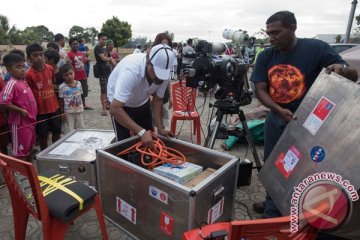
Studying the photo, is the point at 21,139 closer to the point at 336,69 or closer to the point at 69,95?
the point at 69,95

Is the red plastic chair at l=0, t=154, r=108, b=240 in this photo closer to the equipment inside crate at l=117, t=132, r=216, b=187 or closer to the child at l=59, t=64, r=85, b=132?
the equipment inside crate at l=117, t=132, r=216, b=187

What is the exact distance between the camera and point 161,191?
62.4 inches

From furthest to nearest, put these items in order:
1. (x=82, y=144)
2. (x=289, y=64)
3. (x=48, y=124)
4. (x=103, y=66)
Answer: (x=103, y=66) < (x=48, y=124) < (x=82, y=144) < (x=289, y=64)

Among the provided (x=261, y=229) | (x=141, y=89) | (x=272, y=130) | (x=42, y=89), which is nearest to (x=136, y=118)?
(x=141, y=89)

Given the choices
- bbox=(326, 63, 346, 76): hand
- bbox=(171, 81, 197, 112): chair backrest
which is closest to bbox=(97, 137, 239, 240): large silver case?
bbox=(326, 63, 346, 76): hand

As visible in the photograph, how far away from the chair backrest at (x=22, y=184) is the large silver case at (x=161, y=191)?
19.2 inches

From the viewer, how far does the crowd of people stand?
2.04 m

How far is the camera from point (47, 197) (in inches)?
67.0

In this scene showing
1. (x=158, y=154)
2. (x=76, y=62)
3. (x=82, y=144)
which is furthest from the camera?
(x=76, y=62)

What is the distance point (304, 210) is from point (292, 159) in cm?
108

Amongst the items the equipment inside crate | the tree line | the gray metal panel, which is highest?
the tree line

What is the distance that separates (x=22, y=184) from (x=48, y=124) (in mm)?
1860

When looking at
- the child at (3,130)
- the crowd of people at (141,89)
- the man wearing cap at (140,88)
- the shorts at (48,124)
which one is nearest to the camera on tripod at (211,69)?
the crowd of people at (141,89)

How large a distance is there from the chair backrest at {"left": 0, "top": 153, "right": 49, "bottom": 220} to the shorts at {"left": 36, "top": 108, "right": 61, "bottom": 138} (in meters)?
1.56
